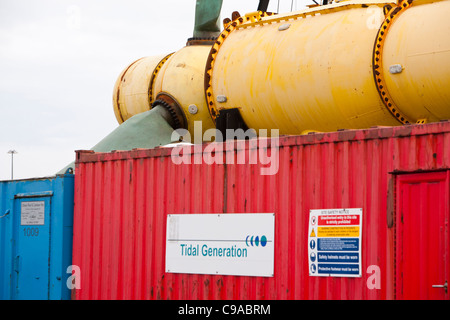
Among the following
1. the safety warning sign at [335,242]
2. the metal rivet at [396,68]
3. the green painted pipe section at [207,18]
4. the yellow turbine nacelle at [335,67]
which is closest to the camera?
the safety warning sign at [335,242]

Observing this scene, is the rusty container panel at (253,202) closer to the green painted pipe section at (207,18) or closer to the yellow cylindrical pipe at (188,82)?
the yellow cylindrical pipe at (188,82)

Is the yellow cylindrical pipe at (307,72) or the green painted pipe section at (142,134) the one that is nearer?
the yellow cylindrical pipe at (307,72)

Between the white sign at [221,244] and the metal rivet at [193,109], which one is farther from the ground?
the metal rivet at [193,109]

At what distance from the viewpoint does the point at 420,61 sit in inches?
388

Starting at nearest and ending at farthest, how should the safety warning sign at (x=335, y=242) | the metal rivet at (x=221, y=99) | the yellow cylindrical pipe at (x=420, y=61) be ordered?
the safety warning sign at (x=335, y=242), the yellow cylindrical pipe at (x=420, y=61), the metal rivet at (x=221, y=99)

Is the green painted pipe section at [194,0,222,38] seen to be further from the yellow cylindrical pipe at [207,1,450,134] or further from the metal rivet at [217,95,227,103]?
the metal rivet at [217,95,227,103]

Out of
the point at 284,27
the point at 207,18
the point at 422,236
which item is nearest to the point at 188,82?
the point at 207,18

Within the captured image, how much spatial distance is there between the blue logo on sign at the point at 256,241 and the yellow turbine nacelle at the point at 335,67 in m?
2.67

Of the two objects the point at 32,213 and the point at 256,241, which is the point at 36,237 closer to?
the point at 32,213

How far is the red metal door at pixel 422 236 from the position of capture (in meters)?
7.29

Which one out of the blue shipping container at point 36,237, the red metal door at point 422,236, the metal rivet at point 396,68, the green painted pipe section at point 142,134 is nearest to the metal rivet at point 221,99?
the green painted pipe section at point 142,134

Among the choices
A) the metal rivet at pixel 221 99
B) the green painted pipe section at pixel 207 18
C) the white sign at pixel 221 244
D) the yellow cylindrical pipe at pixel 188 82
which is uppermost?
the green painted pipe section at pixel 207 18

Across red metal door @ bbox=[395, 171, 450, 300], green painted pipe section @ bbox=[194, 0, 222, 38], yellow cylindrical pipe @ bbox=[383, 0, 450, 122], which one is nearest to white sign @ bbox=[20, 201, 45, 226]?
green painted pipe section @ bbox=[194, 0, 222, 38]

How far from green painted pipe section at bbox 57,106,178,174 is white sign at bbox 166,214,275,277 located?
379 centimetres
